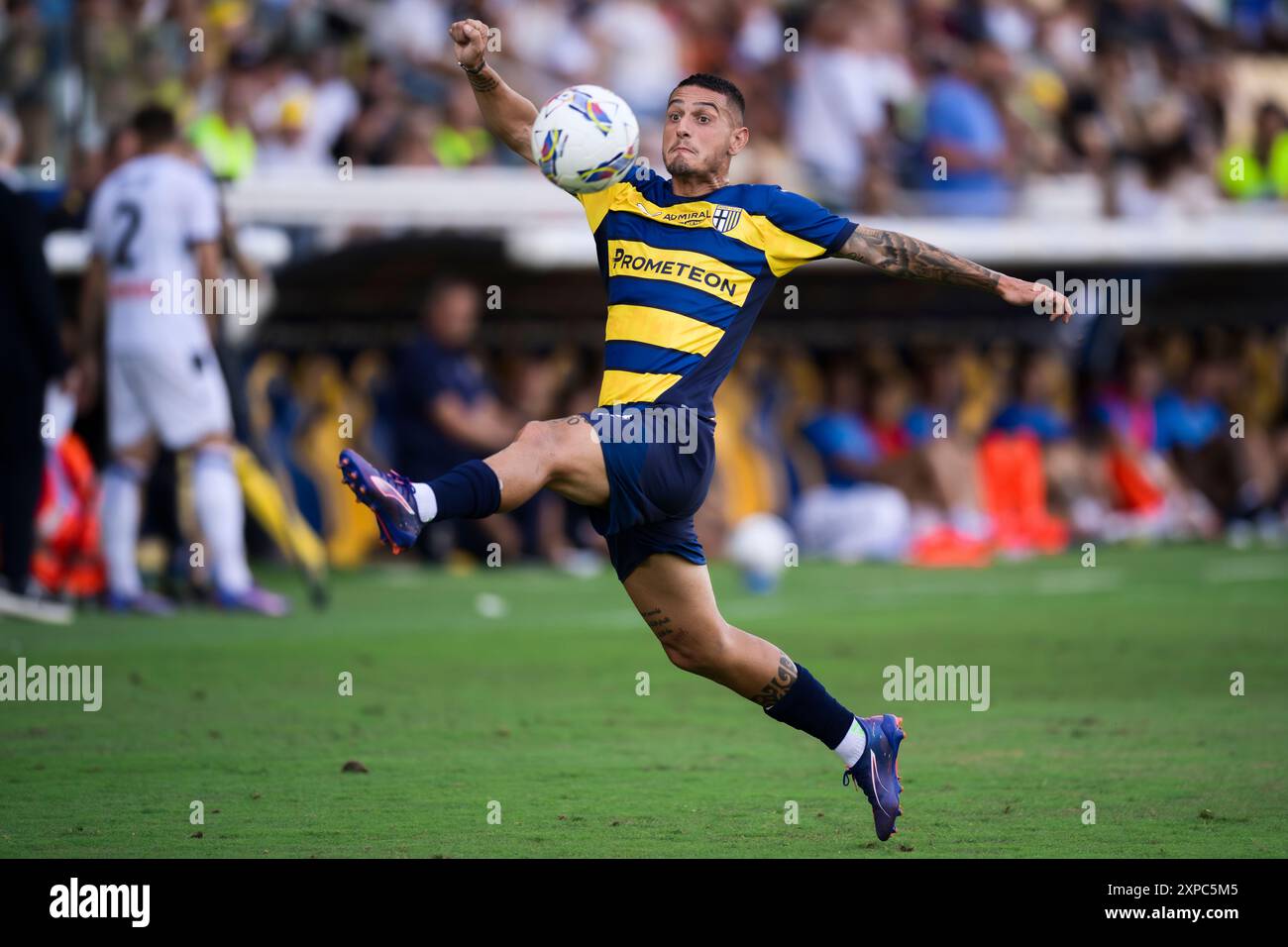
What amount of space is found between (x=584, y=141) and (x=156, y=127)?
652 cm

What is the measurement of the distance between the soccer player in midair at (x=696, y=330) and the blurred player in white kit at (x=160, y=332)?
5.75 meters

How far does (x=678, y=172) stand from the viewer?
21.7ft

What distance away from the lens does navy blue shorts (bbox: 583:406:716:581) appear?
623 centimetres

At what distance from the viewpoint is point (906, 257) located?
21.3 ft

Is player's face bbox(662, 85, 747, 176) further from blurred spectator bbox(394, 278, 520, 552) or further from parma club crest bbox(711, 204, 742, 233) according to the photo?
blurred spectator bbox(394, 278, 520, 552)

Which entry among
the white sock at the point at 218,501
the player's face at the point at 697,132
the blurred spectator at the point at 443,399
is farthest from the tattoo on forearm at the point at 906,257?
the blurred spectator at the point at 443,399

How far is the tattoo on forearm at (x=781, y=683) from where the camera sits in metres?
6.53

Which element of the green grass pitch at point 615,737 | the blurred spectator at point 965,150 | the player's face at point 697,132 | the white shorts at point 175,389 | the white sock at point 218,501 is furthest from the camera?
the blurred spectator at point 965,150

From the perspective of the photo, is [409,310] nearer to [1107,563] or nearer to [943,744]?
[1107,563]

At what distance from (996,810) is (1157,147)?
15.7 m

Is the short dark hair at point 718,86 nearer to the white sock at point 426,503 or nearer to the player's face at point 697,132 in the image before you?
the player's face at point 697,132

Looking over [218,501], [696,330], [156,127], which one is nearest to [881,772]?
[696,330]

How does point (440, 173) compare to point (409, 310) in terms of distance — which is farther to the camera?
point (409, 310)
